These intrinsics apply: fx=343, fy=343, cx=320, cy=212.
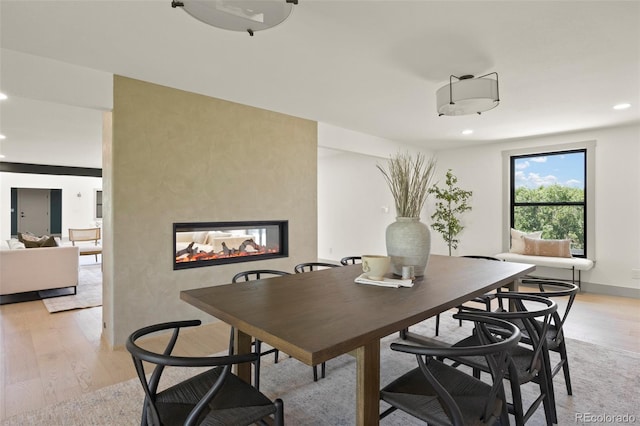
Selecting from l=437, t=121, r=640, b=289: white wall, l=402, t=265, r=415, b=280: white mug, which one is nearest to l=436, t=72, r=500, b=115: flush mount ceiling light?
l=402, t=265, r=415, b=280: white mug

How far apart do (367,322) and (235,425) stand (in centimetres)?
56

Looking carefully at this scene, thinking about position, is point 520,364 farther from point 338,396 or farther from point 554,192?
point 554,192

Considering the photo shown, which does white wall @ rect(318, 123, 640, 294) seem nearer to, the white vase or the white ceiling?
the white ceiling

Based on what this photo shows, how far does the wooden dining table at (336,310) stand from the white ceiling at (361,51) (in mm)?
1571

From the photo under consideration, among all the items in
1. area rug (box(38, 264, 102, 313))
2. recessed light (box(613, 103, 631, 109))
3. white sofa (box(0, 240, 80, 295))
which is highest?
recessed light (box(613, 103, 631, 109))

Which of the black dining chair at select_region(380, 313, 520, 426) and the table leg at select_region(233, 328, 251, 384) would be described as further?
the table leg at select_region(233, 328, 251, 384)

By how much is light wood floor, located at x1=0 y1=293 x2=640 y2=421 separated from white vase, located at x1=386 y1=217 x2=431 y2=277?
5.93 feet

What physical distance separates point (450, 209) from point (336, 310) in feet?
17.9

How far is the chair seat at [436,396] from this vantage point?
47.6 inches

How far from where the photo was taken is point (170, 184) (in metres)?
3.18

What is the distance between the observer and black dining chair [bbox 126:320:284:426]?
1070mm


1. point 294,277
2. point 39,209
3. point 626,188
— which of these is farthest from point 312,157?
point 39,209

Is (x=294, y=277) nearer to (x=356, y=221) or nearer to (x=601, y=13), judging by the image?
(x=601, y=13)

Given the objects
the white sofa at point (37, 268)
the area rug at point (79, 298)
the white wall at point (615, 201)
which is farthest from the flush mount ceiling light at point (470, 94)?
the white sofa at point (37, 268)
